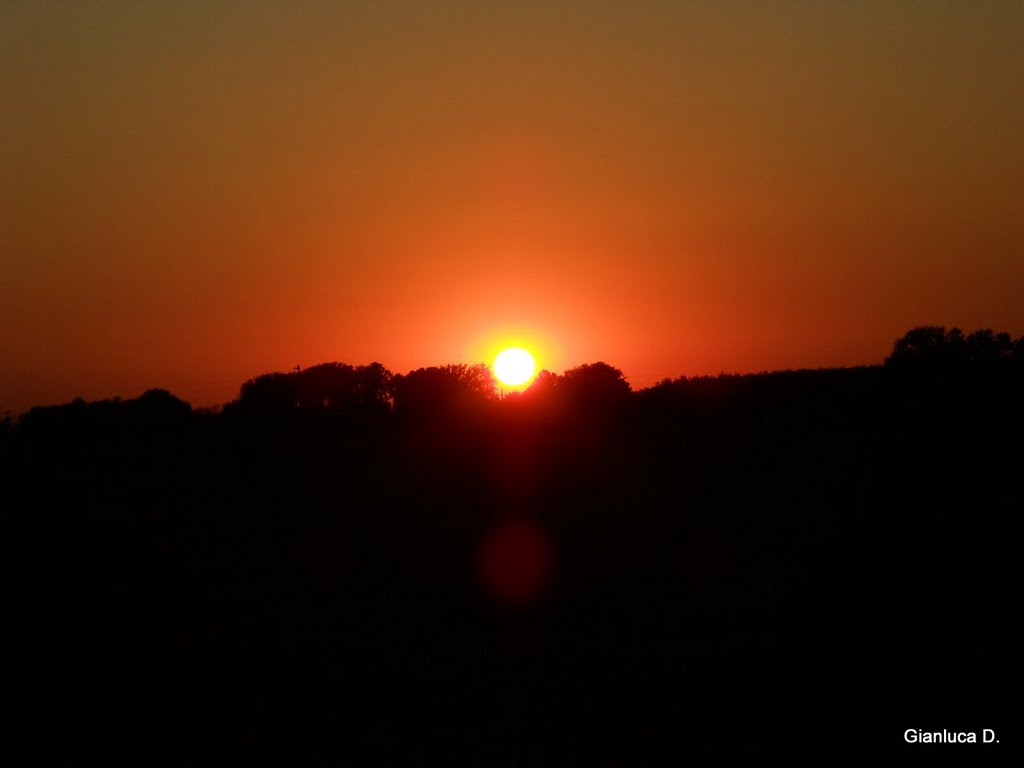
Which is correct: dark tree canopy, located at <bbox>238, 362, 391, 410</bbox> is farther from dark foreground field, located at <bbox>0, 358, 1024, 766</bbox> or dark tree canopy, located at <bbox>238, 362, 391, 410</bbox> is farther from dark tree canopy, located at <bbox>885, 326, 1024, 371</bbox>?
dark tree canopy, located at <bbox>885, 326, 1024, 371</bbox>

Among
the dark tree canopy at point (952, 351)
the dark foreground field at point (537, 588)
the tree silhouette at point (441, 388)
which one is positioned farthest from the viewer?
the tree silhouette at point (441, 388)

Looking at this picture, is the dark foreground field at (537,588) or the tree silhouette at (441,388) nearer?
the dark foreground field at (537,588)

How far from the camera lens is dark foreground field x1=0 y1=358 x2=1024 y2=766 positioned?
1527cm

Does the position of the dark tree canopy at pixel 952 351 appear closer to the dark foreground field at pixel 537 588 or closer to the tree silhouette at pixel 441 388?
the dark foreground field at pixel 537 588

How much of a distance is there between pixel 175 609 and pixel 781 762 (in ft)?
38.8

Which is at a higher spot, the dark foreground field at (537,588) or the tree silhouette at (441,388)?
the tree silhouette at (441,388)

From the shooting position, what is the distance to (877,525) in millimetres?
21469

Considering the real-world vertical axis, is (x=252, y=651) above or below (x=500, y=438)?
below

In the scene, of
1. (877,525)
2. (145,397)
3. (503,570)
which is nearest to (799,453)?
(877,525)

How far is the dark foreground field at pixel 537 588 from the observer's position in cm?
1527

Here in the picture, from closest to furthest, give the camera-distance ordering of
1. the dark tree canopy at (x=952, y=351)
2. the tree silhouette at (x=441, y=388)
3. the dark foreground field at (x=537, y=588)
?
the dark foreground field at (x=537, y=588) → the dark tree canopy at (x=952, y=351) → the tree silhouette at (x=441, y=388)

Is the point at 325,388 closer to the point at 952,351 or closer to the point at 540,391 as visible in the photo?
the point at 540,391

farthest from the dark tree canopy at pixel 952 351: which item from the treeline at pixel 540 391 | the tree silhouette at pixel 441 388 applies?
the tree silhouette at pixel 441 388

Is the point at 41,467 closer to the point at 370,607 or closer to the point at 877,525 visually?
the point at 370,607
